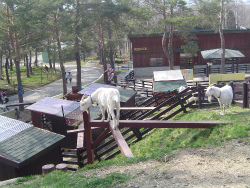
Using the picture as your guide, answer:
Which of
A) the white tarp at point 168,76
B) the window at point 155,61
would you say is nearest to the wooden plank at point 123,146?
the white tarp at point 168,76

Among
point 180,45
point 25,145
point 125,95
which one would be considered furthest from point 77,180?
point 180,45

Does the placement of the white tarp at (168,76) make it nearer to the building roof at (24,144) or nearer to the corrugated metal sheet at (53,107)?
the corrugated metal sheet at (53,107)

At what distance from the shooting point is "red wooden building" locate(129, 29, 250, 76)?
3975 centimetres

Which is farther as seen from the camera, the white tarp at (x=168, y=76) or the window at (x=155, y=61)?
the window at (x=155, y=61)

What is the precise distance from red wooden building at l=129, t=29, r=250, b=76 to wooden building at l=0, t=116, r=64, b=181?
3110cm

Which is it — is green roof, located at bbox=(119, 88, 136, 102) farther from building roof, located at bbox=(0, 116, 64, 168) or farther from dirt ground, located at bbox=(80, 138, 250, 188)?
dirt ground, located at bbox=(80, 138, 250, 188)

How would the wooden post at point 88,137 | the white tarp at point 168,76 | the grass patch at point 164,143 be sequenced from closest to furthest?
the grass patch at point 164,143 < the wooden post at point 88,137 < the white tarp at point 168,76

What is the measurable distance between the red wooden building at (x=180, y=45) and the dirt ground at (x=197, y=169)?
33.4 meters

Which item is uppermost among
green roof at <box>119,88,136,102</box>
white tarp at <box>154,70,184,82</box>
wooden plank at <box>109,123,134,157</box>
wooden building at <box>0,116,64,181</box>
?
white tarp at <box>154,70,184,82</box>

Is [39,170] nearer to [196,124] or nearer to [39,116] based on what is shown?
[39,116]

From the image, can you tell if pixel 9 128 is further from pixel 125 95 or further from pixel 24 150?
pixel 125 95

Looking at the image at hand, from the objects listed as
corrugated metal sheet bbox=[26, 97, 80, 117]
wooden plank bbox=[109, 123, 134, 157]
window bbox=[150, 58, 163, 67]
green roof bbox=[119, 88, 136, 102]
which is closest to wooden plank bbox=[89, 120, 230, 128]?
wooden plank bbox=[109, 123, 134, 157]

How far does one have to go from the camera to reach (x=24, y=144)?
361 inches

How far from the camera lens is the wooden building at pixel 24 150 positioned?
8461mm
